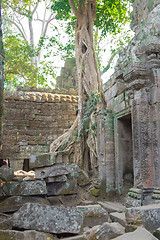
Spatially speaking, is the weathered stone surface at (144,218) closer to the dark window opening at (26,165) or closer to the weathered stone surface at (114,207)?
the weathered stone surface at (114,207)

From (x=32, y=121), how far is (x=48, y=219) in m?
9.55

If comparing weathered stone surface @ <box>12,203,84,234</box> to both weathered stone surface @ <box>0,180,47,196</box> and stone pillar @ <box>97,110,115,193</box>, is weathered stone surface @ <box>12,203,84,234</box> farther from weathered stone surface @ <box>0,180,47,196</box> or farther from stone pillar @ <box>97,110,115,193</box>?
stone pillar @ <box>97,110,115,193</box>

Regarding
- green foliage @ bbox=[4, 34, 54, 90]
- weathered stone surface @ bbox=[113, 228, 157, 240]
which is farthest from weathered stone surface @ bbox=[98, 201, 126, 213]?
green foliage @ bbox=[4, 34, 54, 90]

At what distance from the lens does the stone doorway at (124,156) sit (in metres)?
5.41

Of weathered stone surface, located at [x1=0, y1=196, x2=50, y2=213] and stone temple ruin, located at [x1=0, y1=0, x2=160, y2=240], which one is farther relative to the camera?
weathered stone surface, located at [x1=0, y1=196, x2=50, y2=213]

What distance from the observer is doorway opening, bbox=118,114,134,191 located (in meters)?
5.43

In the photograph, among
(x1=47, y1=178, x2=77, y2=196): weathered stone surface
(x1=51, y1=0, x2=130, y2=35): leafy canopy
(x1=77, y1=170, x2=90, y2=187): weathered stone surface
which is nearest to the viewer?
(x1=47, y1=178, x2=77, y2=196): weathered stone surface

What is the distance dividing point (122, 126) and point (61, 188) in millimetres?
2104

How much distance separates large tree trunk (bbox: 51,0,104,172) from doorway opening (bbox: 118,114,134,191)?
3.18ft

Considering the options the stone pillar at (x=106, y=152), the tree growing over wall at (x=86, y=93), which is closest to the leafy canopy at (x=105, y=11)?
the tree growing over wall at (x=86, y=93)

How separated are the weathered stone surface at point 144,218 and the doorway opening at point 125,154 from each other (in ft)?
9.03

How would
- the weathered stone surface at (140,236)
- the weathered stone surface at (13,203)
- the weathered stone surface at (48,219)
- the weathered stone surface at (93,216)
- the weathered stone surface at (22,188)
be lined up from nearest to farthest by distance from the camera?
the weathered stone surface at (140,236) → the weathered stone surface at (48,219) → the weathered stone surface at (93,216) → the weathered stone surface at (13,203) → the weathered stone surface at (22,188)

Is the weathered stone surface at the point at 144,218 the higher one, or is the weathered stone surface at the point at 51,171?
the weathered stone surface at the point at 51,171

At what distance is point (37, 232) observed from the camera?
228cm
